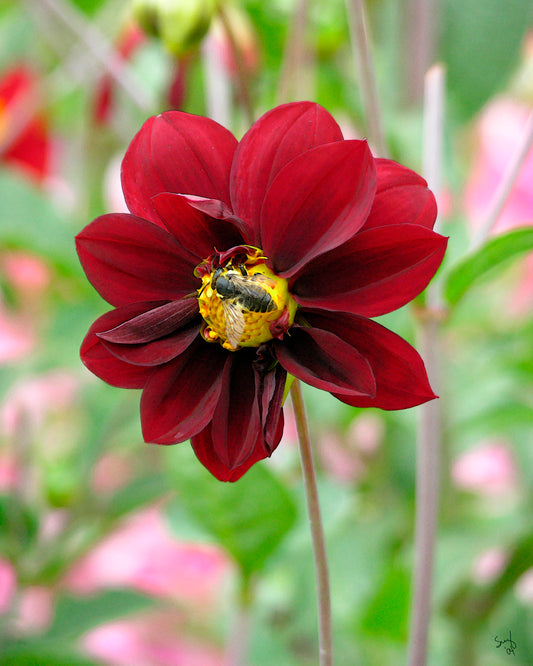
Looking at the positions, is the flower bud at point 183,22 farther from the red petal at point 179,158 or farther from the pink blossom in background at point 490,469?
the pink blossom in background at point 490,469

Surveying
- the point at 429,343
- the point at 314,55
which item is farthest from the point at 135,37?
the point at 429,343

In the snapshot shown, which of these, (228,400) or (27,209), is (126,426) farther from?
(228,400)

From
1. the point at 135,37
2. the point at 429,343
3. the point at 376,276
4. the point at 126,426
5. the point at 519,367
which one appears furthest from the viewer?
the point at 135,37

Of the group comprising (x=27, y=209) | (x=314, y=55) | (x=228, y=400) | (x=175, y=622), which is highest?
(x=314, y=55)

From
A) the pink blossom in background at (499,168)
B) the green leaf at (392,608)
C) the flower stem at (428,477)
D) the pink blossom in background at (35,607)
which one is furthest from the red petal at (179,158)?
the pink blossom in background at (35,607)

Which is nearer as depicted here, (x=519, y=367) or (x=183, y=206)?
(x=183, y=206)

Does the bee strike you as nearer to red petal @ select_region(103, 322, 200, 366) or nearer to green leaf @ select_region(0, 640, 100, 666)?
red petal @ select_region(103, 322, 200, 366)

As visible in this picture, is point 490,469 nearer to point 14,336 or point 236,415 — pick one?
point 14,336

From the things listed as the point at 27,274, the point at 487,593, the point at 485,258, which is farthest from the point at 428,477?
the point at 27,274
